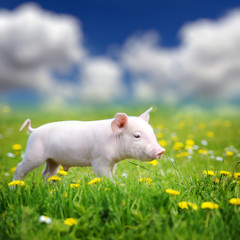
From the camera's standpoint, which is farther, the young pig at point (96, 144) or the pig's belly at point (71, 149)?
the pig's belly at point (71, 149)

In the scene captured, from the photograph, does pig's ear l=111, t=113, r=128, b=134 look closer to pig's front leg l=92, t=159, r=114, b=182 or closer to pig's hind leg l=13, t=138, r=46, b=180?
pig's front leg l=92, t=159, r=114, b=182

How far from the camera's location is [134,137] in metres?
2.97

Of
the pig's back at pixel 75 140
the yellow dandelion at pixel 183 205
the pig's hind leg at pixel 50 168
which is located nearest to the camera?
the yellow dandelion at pixel 183 205

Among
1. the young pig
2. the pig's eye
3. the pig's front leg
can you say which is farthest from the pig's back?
the pig's eye

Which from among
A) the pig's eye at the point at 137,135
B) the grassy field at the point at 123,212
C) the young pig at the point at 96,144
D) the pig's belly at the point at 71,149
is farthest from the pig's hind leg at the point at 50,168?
the pig's eye at the point at 137,135

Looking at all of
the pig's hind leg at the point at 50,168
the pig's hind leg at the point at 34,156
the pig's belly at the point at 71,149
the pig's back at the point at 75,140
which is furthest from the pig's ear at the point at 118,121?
the pig's hind leg at the point at 50,168

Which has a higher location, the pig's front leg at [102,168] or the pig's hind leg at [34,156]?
the pig's hind leg at [34,156]

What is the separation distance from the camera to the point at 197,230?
6.83 ft

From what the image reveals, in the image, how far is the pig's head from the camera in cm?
292

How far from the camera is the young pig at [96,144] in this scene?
2949mm

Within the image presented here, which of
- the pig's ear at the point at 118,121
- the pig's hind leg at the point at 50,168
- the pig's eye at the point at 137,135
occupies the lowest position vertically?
the pig's hind leg at the point at 50,168

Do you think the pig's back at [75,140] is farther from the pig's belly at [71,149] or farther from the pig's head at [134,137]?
the pig's head at [134,137]

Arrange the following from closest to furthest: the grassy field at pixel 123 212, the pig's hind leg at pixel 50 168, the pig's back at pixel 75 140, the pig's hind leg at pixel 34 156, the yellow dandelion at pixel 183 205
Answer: the grassy field at pixel 123 212
the yellow dandelion at pixel 183 205
the pig's back at pixel 75 140
the pig's hind leg at pixel 34 156
the pig's hind leg at pixel 50 168

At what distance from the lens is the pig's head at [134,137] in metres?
2.92
